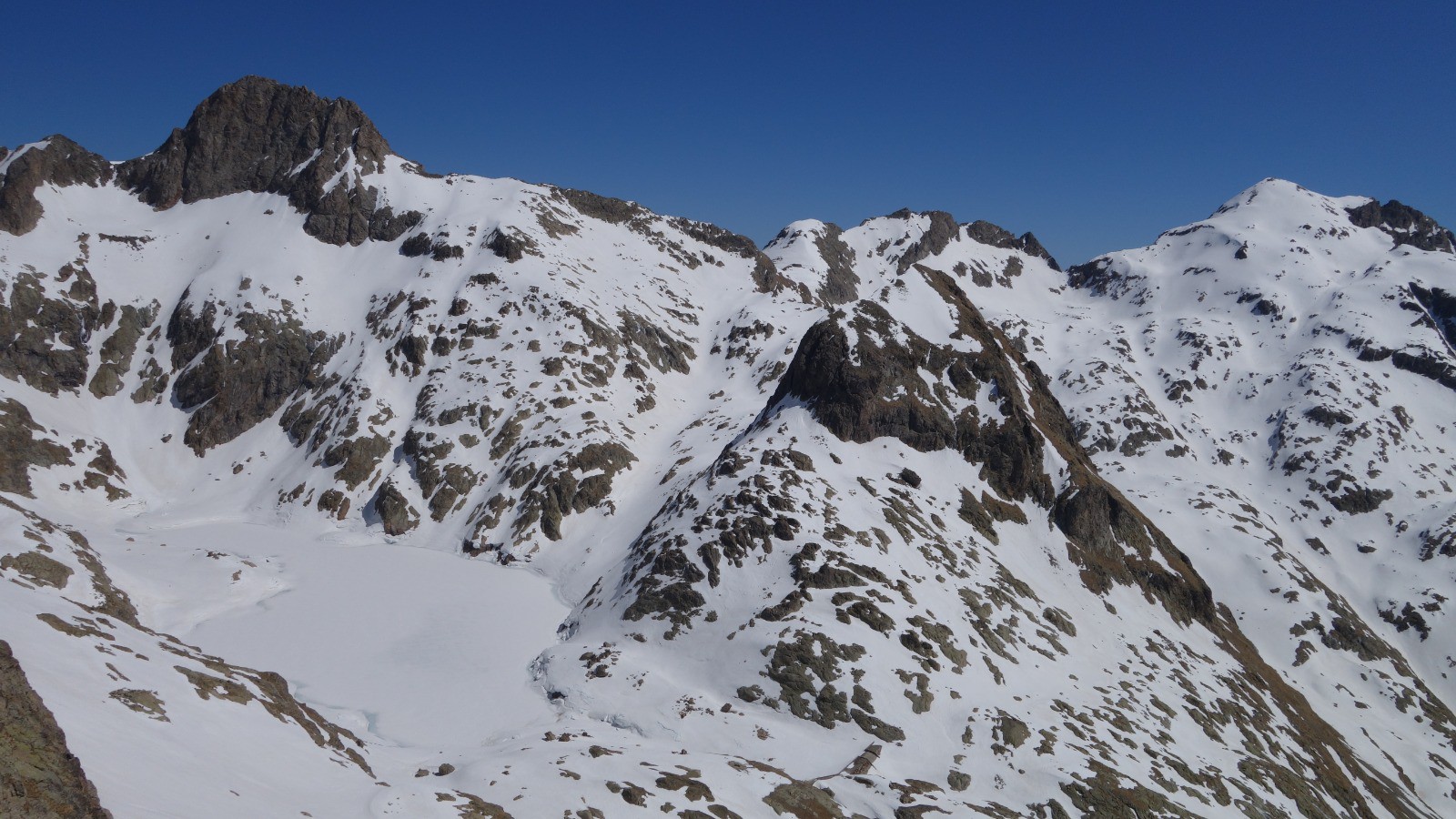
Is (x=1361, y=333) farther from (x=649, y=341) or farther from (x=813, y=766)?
(x=813, y=766)

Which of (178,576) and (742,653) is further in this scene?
(178,576)

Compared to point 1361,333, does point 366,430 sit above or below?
below

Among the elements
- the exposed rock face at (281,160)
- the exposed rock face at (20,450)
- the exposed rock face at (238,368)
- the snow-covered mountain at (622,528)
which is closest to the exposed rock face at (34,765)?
the snow-covered mountain at (622,528)

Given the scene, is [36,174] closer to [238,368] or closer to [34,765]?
[238,368]

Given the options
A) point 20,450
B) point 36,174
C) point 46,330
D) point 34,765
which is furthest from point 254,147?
point 34,765

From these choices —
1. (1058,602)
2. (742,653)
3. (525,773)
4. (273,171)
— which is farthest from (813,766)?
(273,171)

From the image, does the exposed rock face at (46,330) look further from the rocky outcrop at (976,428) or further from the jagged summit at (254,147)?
the rocky outcrop at (976,428)
